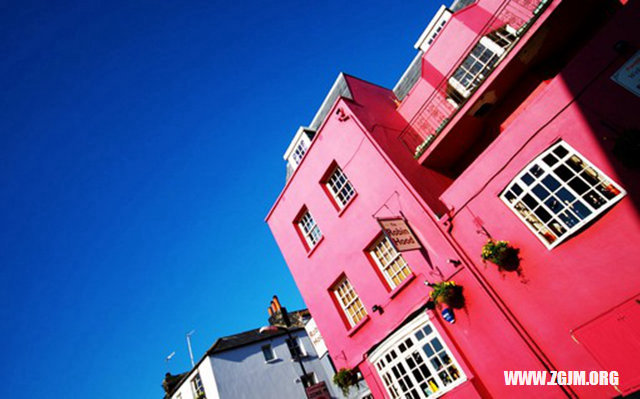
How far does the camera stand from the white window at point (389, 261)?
10943mm

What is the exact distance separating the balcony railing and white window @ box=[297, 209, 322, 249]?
536 cm

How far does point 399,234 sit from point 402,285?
78.9 inches

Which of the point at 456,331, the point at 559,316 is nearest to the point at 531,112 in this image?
the point at 559,316

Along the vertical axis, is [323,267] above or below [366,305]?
above

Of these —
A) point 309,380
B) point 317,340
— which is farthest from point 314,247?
point 309,380

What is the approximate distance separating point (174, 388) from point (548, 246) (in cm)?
3311

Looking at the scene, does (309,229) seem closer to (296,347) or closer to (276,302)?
(276,302)

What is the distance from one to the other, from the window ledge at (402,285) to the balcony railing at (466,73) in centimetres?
429

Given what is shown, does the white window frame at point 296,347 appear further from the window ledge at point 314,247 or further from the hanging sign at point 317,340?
the window ledge at point 314,247

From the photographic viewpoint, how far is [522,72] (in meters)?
9.92

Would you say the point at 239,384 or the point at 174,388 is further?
the point at 174,388

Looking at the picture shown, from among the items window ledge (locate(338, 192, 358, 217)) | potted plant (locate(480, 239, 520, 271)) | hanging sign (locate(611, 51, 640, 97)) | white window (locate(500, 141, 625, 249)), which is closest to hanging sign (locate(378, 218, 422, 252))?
potted plant (locate(480, 239, 520, 271))

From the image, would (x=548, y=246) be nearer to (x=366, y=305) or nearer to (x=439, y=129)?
(x=439, y=129)

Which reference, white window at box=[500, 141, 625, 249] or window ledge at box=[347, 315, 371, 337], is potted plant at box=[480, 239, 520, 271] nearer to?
white window at box=[500, 141, 625, 249]
